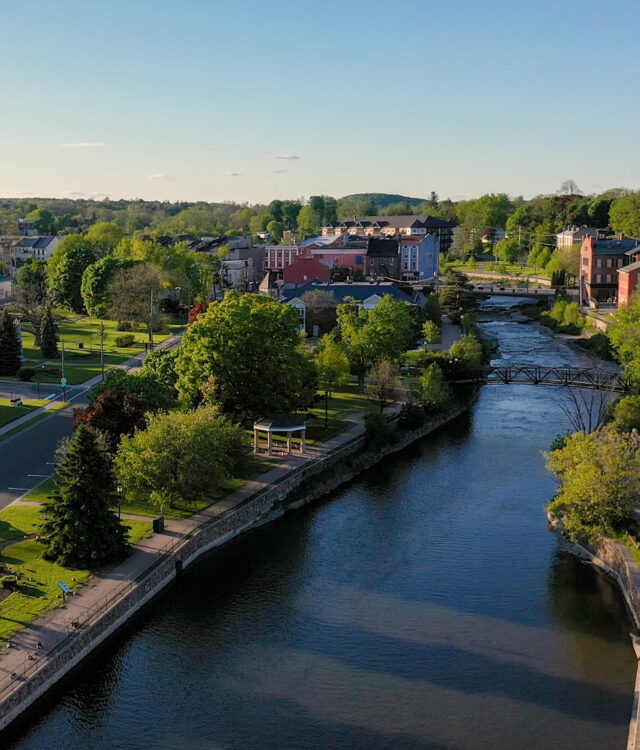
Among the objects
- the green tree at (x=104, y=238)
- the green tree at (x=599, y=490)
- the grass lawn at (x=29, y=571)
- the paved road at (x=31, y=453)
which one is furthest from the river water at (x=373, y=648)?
the green tree at (x=104, y=238)

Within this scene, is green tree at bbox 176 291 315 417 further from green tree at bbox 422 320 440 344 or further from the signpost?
green tree at bbox 422 320 440 344

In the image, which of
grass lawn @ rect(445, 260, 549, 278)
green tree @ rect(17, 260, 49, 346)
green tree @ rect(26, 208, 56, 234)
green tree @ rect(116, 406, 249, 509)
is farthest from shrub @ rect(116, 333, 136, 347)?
green tree @ rect(26, 208, 56, 234)

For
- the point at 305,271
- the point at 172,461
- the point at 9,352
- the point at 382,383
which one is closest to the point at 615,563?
the point at 172,461

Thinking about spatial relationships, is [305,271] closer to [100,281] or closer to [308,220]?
[100,281]

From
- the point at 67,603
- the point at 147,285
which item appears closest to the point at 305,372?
the point at 67,603

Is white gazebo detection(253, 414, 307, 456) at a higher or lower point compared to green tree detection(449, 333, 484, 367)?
lower
